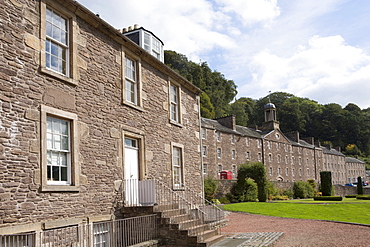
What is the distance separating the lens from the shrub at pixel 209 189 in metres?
32.0

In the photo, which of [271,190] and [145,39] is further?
[271,190]

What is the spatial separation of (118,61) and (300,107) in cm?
10140

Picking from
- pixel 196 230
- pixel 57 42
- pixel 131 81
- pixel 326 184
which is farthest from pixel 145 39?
pixel 326 184

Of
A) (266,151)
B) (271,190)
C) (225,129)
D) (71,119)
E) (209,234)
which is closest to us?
(71,119)

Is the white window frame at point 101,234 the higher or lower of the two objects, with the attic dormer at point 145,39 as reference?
lower

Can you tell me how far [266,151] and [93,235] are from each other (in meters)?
48.9

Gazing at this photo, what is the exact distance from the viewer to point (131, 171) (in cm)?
1289

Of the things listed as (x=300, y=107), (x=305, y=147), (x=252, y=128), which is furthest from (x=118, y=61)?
(x=300, y=107)

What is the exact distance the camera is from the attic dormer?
1625cm

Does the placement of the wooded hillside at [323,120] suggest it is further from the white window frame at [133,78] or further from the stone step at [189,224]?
the stone step at [189,224]

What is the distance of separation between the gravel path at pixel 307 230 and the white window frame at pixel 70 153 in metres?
6.99

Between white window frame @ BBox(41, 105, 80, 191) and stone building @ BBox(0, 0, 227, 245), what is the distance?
27 millimetres

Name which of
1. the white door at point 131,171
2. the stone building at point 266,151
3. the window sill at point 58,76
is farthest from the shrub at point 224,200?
the window sill at point 58,76

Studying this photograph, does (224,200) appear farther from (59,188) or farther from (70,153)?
(59,188)
